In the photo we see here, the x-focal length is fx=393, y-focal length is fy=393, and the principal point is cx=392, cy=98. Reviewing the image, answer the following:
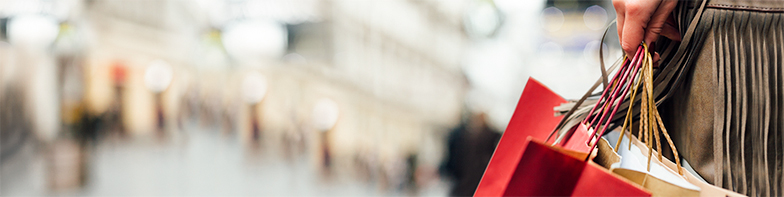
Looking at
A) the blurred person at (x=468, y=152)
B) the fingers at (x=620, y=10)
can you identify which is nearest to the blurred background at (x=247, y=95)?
the blurred person at (x=468, y=152)

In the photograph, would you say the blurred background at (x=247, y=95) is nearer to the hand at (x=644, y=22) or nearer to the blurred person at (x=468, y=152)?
the blurred person at (x=468, y=152)

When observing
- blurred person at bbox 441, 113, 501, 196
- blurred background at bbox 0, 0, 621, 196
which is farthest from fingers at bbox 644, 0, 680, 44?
blurred background at bbox 0, 0, 621, 196

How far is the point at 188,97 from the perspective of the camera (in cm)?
183

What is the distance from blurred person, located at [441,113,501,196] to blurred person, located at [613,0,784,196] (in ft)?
3.98

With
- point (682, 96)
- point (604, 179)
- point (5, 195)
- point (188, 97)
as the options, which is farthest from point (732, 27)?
point (5, 195)

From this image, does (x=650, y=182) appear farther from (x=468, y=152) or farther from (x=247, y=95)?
(x=247, y=95)

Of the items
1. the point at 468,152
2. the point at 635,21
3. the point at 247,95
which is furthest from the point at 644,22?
the point at 247,95

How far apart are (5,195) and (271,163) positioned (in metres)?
1.22

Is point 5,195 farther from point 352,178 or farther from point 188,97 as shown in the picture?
point 352,178

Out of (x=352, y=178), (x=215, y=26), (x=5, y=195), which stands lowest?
(x=5, y=195)

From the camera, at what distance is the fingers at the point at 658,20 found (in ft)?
1.08

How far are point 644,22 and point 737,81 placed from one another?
0.30ft

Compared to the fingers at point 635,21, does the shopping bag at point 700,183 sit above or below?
below

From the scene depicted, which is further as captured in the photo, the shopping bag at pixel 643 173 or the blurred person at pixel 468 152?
the blurred person at pixel 468 152
